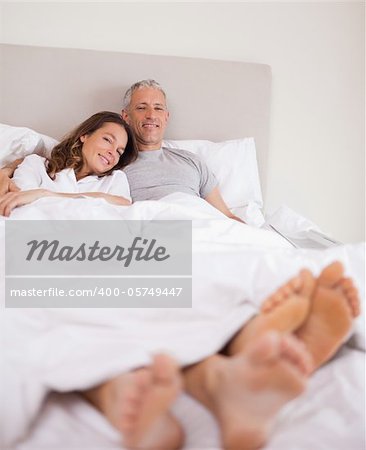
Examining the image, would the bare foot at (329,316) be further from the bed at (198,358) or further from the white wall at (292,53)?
the white wall at (292,53)

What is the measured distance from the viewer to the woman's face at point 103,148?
1.53 m

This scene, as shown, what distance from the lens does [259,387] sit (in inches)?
19.1

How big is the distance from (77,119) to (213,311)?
1423 mm

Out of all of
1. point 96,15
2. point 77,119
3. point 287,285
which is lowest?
point 287,285

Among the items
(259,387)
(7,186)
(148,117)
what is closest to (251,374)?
(259,387)

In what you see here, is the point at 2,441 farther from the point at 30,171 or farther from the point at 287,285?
the point at 30,171

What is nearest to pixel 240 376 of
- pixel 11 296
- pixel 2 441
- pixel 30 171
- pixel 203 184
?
pixel 2 441

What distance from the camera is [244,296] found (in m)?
0.69

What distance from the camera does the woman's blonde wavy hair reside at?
1.51 m

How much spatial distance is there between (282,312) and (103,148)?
110 centimetres

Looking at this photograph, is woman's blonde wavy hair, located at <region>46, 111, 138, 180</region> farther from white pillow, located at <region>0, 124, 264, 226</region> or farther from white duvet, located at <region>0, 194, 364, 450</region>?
white duvet, located at <region>0, 194, 364, 450</region>

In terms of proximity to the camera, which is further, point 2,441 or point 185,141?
point 185,141

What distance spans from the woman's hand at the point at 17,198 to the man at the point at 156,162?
0.51 m

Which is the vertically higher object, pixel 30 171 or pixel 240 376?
pixel 30 171
